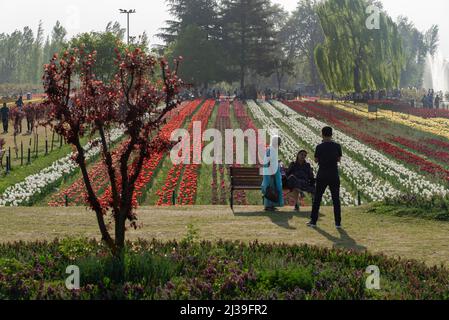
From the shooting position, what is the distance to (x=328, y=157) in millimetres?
11312

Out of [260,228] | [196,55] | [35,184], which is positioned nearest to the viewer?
[260,228]

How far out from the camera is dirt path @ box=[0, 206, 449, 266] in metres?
10.2

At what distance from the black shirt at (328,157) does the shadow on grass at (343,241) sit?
938 millimetres

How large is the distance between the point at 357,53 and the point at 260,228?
46917mm

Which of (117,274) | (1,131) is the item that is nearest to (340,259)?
(117,274)

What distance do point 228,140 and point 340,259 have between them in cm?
2245

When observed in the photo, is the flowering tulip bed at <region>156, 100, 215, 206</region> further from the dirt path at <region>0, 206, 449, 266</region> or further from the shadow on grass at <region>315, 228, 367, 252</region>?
the shadow on grass at <region>315, 228, 367, 252</region>

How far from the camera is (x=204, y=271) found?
7.77m

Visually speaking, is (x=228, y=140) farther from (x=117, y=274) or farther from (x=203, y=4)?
(x=203, y=4)

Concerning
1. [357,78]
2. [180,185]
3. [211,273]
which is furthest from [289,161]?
[357,78]

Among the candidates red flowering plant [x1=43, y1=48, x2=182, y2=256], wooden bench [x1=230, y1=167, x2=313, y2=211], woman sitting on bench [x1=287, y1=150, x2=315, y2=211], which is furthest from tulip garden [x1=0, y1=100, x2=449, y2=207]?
wooden bench [x1=230, y1=167, x2=313, y2=211]

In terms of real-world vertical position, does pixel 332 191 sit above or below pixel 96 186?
above

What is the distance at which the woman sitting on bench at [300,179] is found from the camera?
13.8 metres

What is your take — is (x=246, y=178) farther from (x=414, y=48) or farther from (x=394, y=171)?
(x=414, y=48)
